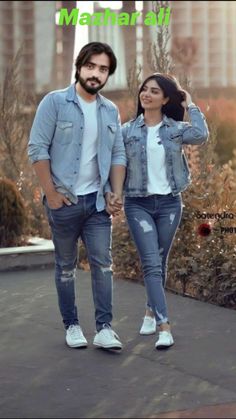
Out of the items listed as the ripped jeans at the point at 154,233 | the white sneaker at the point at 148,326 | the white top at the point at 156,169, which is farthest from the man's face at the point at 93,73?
the white sneaker at the point at 148,326

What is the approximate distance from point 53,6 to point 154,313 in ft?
465

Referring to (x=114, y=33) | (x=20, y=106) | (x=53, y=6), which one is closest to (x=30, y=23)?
(x=53, y=6)

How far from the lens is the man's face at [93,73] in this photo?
5340 mm

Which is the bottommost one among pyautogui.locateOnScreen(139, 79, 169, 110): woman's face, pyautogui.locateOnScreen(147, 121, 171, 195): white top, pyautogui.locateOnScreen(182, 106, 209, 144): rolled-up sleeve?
pyautogui.locateOnScreen(147, 121, 171, 195): white top

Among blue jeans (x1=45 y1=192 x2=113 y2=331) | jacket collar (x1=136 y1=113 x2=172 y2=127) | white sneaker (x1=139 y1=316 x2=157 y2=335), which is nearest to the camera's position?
blue jeans (x1=45 y1=192 x2=113 y2=331)

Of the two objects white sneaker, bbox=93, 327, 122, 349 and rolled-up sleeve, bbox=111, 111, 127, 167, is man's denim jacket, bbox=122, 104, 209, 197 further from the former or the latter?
white sneaker, bbox=93, 327, 122, 349

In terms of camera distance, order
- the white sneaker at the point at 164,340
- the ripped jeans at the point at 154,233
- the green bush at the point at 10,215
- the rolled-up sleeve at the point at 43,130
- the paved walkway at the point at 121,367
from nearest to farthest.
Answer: the paved walkway at the point at 121,367, the rolled-up sleeve at the point at 43,130, the white sneaker at the point at 164,340, the ripped jeans at the point at 154,233, the green bush at the point at 10,215

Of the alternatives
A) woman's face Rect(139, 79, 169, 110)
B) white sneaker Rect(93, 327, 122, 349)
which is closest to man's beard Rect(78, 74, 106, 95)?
woman's face Rect(139, 79, 169, 110)

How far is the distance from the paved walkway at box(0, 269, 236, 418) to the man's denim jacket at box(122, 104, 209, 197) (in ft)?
3.40

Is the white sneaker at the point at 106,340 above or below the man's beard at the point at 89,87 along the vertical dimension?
below

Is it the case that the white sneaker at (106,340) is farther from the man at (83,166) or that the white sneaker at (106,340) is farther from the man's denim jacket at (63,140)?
the man's denim jacket at (63,140)

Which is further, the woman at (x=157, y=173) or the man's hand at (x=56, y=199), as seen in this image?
the woman at (x=157, y=173)

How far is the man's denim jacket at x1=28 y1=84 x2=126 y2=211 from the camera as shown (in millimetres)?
5273

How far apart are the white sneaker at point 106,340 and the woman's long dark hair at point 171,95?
149 cm
